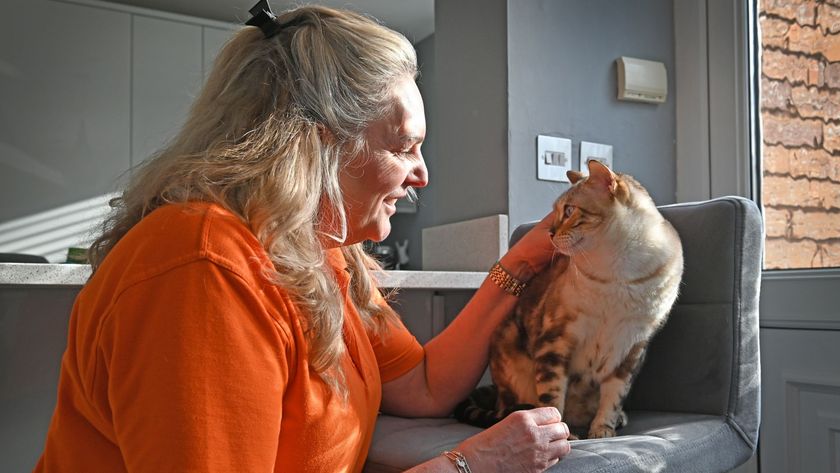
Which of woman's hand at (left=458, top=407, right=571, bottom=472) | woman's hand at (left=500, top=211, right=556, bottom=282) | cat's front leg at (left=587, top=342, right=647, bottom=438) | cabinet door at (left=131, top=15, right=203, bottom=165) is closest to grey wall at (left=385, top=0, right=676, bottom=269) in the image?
woman's hand at (left=500, top=211, right=556, bottom=282)

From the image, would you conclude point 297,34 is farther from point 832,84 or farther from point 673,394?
point 832,84

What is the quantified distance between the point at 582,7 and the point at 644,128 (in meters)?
0.42

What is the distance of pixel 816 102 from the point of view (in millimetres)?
1830

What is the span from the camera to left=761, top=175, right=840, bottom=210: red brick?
5.85ft

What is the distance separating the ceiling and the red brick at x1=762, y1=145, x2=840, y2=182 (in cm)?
233

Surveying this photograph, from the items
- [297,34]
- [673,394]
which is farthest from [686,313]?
[297,34]

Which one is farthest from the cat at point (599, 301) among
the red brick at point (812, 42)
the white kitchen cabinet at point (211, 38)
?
the white kitchen cabinet at point (211, 38)

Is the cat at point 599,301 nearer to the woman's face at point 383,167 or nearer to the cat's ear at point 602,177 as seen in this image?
the cat's ear at point 602,177

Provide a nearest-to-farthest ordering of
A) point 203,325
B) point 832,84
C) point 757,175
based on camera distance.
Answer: point 203,325 < point 832,84 < point 757,175

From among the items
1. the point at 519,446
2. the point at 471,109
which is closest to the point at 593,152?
the point at 471,109

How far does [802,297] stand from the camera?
70.6 inches

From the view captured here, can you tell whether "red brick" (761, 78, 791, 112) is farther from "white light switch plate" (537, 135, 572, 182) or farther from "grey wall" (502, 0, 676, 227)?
"white light switch plate" (537, 135, 572, 182)

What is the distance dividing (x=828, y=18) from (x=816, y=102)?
0.71 ft

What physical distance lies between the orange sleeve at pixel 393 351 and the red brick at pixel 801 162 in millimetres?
1217
